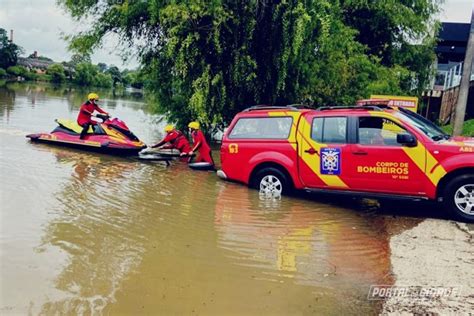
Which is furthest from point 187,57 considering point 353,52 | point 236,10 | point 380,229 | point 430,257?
point 430,257

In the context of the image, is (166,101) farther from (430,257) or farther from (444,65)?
(444,65)

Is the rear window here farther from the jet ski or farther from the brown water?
the jet ski

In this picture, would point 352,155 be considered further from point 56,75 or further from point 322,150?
point 56,75

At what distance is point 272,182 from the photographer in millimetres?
9461

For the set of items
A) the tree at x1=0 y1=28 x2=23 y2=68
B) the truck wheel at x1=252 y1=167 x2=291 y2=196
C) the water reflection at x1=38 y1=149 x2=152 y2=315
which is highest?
the tree at x1=0 y1=28 x2=23 y2=68

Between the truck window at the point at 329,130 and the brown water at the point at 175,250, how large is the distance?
1.23m

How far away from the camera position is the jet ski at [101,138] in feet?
44.3

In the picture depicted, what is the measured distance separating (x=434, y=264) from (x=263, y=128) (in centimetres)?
472

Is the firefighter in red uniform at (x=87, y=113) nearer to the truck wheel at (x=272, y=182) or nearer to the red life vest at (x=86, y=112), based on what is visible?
the red life vest at (x=86, y=112)

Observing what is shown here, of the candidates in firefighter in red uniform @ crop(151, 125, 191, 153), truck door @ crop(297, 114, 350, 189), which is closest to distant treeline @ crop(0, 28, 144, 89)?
firefighter in red uniform @ crop(151, 125, 191, 153)

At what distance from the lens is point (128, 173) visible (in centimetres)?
1110

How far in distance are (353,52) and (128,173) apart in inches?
422

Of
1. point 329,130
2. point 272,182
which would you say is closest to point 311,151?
point 329,130

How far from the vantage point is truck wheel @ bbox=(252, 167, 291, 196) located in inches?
368
